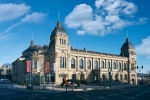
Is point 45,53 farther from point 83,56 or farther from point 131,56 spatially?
point 131,56

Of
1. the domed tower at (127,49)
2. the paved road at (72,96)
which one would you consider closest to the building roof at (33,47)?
the domed tower at (127,49)

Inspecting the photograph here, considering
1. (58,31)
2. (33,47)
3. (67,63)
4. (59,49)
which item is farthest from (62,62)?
(33,47)

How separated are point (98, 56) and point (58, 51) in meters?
23.1

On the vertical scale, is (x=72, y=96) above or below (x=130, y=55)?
below

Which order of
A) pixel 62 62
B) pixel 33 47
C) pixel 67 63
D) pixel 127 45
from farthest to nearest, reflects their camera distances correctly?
pixel 127 45 → pixel 33 47 → pixel 67 63 → pixel 62 62

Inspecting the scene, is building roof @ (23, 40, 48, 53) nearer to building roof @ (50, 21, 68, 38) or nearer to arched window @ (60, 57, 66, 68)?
building roof @ (50, 21, 68, 38)

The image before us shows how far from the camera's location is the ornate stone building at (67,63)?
222 ft

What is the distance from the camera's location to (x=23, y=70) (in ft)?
286

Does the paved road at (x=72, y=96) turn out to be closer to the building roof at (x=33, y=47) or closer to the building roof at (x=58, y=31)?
the building roof at (x=58, y=31)

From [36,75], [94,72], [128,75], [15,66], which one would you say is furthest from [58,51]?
[128,75]

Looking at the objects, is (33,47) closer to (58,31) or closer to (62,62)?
(58,31)

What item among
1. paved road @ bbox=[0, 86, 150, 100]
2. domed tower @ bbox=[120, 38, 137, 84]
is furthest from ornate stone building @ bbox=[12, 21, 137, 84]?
paved road @ bbox=[0, 86, 150, 100]

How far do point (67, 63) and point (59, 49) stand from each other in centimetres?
558

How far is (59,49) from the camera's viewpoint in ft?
228
